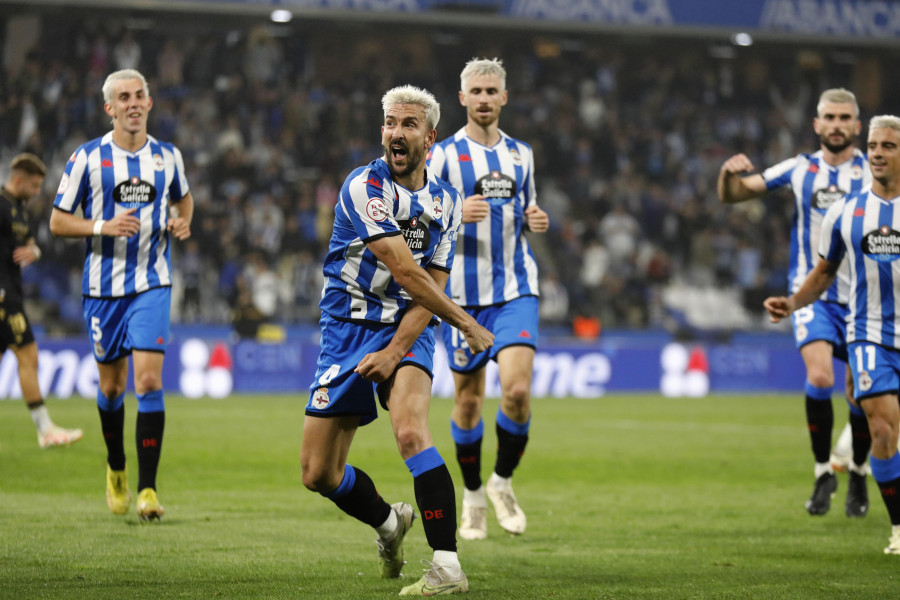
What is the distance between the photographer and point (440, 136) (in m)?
23.4

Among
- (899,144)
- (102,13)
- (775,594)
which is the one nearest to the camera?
(775,594)

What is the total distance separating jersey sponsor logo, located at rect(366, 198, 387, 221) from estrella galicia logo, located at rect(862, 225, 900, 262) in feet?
9.90

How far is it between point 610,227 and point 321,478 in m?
19.2

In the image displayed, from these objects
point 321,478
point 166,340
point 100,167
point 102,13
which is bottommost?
point 321,478

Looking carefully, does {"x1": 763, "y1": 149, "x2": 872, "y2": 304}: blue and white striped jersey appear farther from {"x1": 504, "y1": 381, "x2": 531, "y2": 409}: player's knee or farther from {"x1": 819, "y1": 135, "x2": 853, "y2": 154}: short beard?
{"x1": 504, "y1": 381, "x2": 531, "y2": 409}: player's knee

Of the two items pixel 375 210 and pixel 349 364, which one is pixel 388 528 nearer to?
pixel 349 364

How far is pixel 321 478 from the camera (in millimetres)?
5148

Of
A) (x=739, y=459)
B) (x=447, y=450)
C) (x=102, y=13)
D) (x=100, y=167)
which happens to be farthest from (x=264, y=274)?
(x=100, y=167)

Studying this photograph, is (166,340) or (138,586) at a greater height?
(166,340)

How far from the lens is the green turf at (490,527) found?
205 inches

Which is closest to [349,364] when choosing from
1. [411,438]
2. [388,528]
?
[411,438]

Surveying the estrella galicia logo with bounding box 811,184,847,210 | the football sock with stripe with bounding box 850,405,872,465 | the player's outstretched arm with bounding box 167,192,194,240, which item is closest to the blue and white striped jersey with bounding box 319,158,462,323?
the player's outstretched arm with bounding box 167,192,194,240

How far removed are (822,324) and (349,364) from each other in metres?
4.36

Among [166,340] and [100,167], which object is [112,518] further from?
[100,167]
